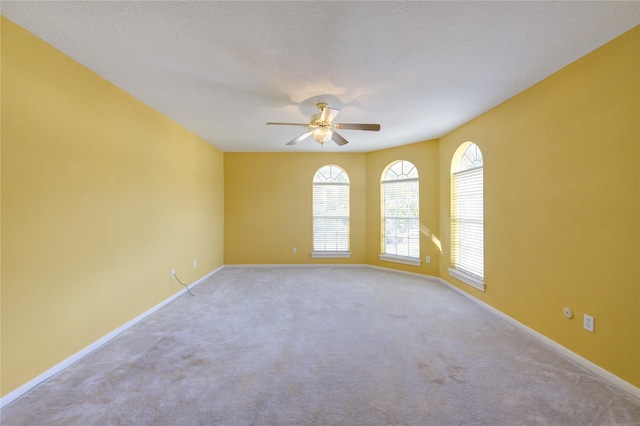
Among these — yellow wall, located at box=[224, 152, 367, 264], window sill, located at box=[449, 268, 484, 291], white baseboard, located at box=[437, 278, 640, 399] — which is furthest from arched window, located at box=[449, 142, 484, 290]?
yellow wall, located at box=[224, 152, 367, 264]

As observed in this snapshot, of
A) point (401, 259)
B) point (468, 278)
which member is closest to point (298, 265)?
point (401, 259)

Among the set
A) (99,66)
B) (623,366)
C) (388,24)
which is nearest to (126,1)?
(99,66)

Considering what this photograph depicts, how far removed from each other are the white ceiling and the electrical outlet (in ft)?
7.00

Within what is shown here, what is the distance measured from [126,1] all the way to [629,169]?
3489 millimetres

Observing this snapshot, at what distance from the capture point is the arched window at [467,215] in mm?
3332

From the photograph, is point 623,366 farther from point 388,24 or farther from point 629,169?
point 388,24

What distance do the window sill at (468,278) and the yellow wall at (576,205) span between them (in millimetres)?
258

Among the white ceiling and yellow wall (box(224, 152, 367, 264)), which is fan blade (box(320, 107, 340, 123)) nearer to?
the white ceiling

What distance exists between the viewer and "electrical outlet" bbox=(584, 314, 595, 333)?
1.93 meters

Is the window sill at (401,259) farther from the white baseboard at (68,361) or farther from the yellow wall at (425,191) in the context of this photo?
the white baseboard at (68,361)

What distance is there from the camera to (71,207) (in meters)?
2.02

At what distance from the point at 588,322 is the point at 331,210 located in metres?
4.04

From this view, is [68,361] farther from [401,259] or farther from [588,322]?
[401,259]

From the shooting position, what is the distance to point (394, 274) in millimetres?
4719
